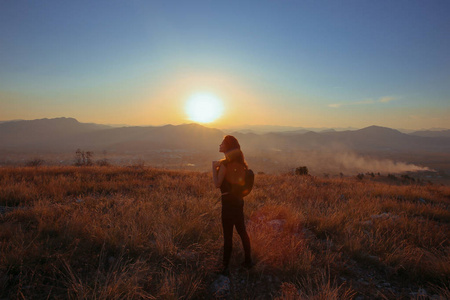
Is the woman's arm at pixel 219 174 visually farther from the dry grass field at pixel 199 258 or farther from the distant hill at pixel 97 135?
the distant hill at pixel 97 135

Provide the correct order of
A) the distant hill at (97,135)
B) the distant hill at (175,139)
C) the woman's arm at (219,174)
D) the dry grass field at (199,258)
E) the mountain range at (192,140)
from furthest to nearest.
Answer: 1. the distant hill at (97,135)
2. the distant hill at (175,139)
3. the mountain range at (192,140)
4. the woman's arm at (219,174)
5. the dry grass field at (199,258)

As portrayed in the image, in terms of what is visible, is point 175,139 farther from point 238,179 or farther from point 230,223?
point 238,179

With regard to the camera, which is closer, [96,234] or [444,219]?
[96,234]

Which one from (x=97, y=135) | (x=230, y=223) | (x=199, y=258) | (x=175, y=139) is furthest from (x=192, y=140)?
(x=230, y=223)

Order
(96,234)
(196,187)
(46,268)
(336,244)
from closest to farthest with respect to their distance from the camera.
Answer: (46,268), (96,234), (336,244), (196,187)

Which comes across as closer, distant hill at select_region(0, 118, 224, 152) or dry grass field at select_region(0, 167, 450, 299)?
dry grass field at select_region(0, 167, 450, 299)

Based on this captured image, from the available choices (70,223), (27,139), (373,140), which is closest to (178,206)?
(70,223)

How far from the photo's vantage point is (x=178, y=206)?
5.36m

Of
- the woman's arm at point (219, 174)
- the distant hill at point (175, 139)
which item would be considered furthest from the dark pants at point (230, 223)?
the distant hill at point (175, 139)

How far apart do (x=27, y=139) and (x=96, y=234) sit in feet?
529

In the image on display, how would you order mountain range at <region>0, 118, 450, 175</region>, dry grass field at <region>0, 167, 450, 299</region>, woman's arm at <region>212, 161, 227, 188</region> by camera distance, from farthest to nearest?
mountain range at <region>0, 118, 450, 175</region> → woman's arm at <region>212, 161, 227, 188</region> → dry grass field at <region>0, 167, 450, 299</region>

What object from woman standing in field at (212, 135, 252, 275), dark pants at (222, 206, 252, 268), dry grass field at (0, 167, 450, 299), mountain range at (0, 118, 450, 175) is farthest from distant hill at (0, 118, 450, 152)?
woman standing in field at (212, 135, 252, 275)

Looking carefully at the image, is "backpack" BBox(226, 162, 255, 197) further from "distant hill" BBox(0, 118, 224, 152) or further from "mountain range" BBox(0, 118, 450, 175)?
"distant hill" BBox(0, 118, 224, 152)

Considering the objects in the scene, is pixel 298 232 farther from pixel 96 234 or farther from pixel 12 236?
pixel 12 236
